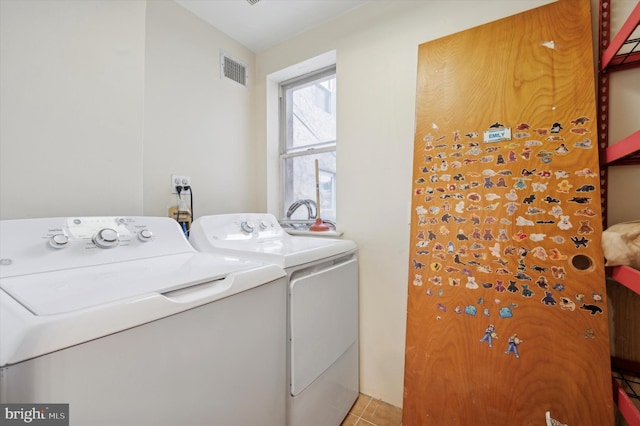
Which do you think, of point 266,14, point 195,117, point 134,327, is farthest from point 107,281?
point 266,14

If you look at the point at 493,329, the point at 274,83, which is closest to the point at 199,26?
the point at 274,83

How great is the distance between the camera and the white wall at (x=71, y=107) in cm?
100

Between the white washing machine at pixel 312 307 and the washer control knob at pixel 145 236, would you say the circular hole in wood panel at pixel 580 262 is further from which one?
the washer control knob at pixel 145 236

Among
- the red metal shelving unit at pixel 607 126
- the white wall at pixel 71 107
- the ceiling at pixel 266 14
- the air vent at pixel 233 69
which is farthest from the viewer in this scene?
the air vent at pixel 233 69

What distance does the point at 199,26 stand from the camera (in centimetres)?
183

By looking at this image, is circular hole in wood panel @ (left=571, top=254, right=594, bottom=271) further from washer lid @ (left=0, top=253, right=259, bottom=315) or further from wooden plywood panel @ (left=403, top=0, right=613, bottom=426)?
washer lid @ (left=0, top=253, right=259, bottom=315)

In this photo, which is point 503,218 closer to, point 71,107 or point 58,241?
point 58,241

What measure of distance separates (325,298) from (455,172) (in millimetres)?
918

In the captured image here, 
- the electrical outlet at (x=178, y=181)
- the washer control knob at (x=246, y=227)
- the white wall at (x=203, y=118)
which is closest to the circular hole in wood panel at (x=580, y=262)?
the white wall at (x=203, y=118)

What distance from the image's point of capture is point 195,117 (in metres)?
1.81

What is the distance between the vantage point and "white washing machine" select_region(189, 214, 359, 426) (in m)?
1.07

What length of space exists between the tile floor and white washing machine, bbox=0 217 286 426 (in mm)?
691

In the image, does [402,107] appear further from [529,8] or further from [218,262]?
[218,262]

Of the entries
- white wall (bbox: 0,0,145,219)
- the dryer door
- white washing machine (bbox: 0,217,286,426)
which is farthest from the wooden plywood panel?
white wall (bbox: 0,0,145,219)
